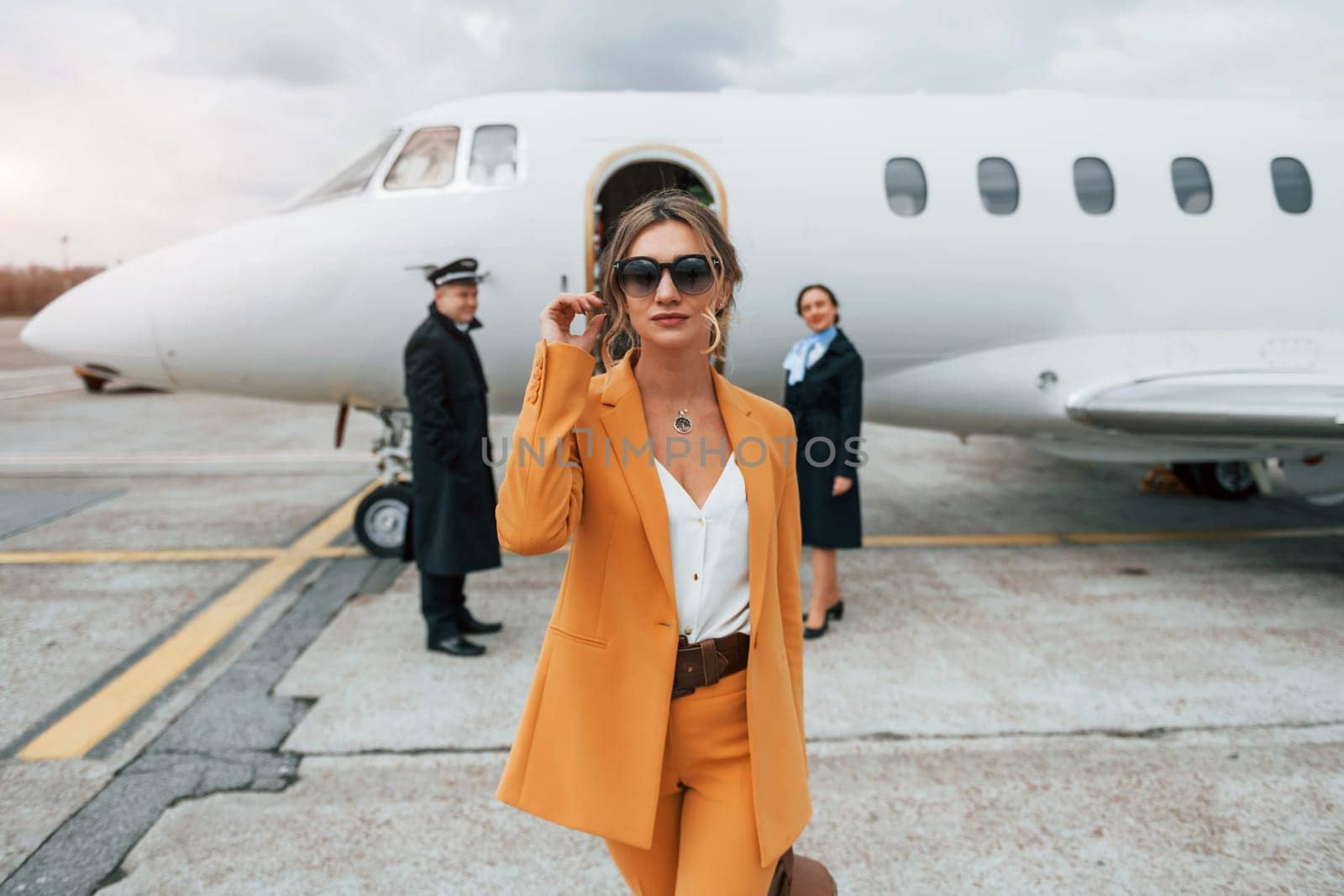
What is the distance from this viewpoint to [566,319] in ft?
4.71

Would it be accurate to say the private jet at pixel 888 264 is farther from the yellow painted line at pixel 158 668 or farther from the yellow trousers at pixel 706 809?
the yellow trousers at pixel 706 809

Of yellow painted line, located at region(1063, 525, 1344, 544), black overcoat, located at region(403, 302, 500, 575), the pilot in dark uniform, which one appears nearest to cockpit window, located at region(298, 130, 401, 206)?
the pilot in dark uniform

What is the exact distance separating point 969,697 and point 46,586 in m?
5.26

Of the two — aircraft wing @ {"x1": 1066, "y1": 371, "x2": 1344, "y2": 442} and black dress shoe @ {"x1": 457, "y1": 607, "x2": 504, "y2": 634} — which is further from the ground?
aircraft wing @ {"x1": 1066, "y1": 371, "x2": 1344, "y2": 442}

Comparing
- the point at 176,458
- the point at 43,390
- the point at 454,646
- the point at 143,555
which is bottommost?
the point at 454,646

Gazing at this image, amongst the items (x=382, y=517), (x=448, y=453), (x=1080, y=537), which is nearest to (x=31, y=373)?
(x=382, y=517)

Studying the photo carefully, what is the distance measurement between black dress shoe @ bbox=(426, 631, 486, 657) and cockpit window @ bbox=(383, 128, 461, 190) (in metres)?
2.66

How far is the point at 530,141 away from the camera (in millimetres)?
5074

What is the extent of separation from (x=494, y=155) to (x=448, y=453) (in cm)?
208

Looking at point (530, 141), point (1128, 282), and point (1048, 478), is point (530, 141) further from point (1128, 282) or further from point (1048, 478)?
point (1048, 478)

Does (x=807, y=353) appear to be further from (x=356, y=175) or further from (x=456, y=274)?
(x=356, y=175)

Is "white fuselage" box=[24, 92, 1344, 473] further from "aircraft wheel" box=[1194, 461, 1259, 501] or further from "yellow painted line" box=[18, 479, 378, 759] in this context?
"aircraft wheel" box=[1194, 461, 1259, 501]

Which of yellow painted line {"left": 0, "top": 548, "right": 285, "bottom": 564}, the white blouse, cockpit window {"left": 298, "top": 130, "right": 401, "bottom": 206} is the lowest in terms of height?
yellow painted line {"left": 0, "top": 548, "right": 285, "bottom": 564}

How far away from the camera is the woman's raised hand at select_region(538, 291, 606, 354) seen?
4.63 ft
